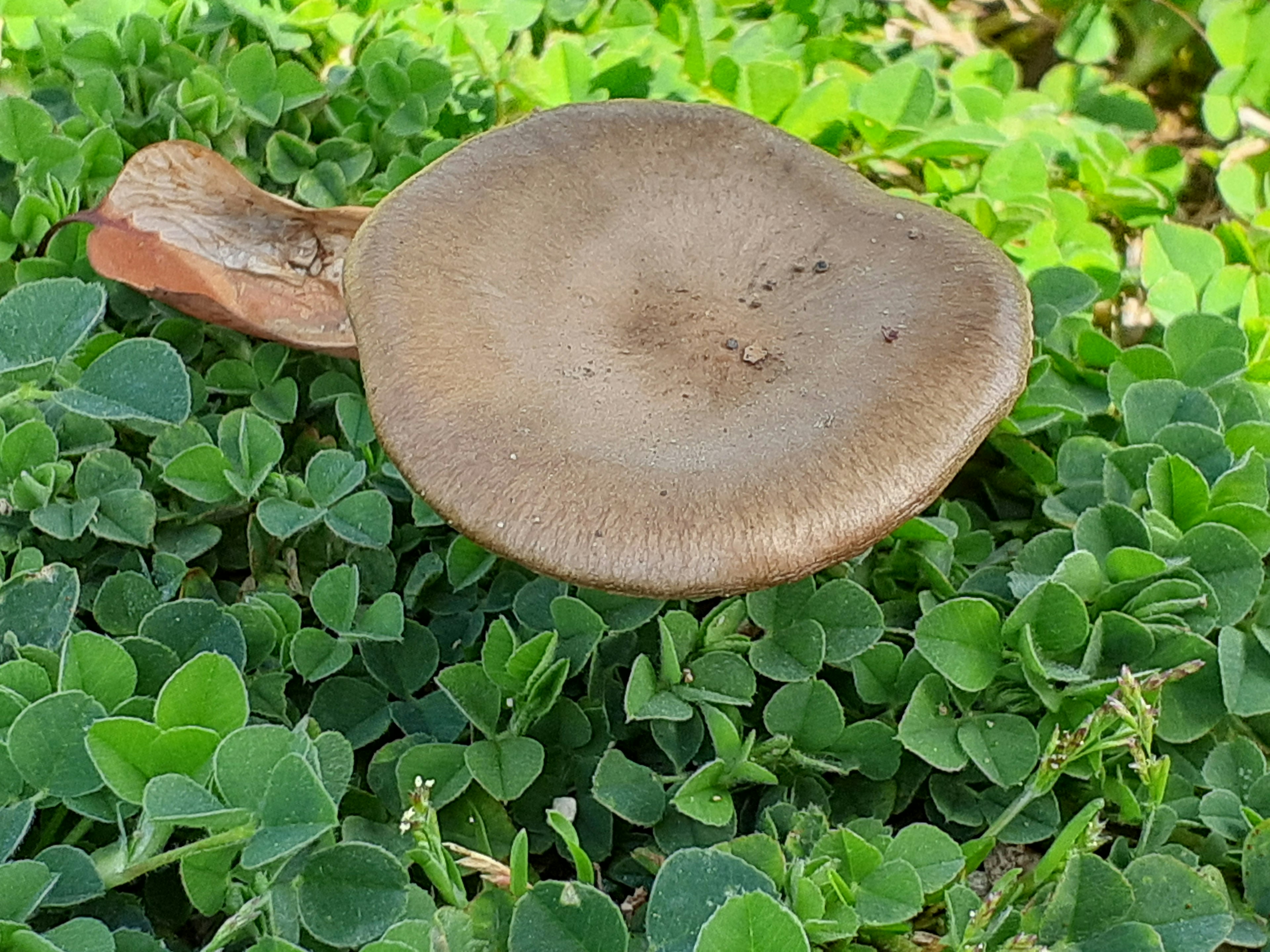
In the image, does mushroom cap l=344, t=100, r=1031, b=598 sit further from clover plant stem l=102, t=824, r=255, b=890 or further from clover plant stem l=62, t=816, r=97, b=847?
clover plant stem l=62, t=816, r=97, b=847

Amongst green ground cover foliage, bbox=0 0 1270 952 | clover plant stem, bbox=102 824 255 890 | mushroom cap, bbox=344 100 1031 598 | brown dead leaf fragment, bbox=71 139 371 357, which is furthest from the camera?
brown dead leaf fragment, bbox=71 139 371 357

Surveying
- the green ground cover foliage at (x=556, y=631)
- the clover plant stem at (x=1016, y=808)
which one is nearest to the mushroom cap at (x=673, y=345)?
the green ground cover foliage at (x=556, y=631)

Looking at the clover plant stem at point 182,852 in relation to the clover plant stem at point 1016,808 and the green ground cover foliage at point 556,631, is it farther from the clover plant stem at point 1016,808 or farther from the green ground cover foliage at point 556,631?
the clover plant stem at point 1016,808

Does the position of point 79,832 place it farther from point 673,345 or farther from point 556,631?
point 673,345

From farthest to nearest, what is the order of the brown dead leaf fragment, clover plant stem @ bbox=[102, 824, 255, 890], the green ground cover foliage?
the brown dead leaf fragment → the green ground cover foliage → clover plant stem @ bbox=[102, 824, 255, 890]

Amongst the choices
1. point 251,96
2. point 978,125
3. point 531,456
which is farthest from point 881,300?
point 251,96

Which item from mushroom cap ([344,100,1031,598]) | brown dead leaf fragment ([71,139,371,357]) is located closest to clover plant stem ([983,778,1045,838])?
mushroom cap ([344,100,1031,598])
